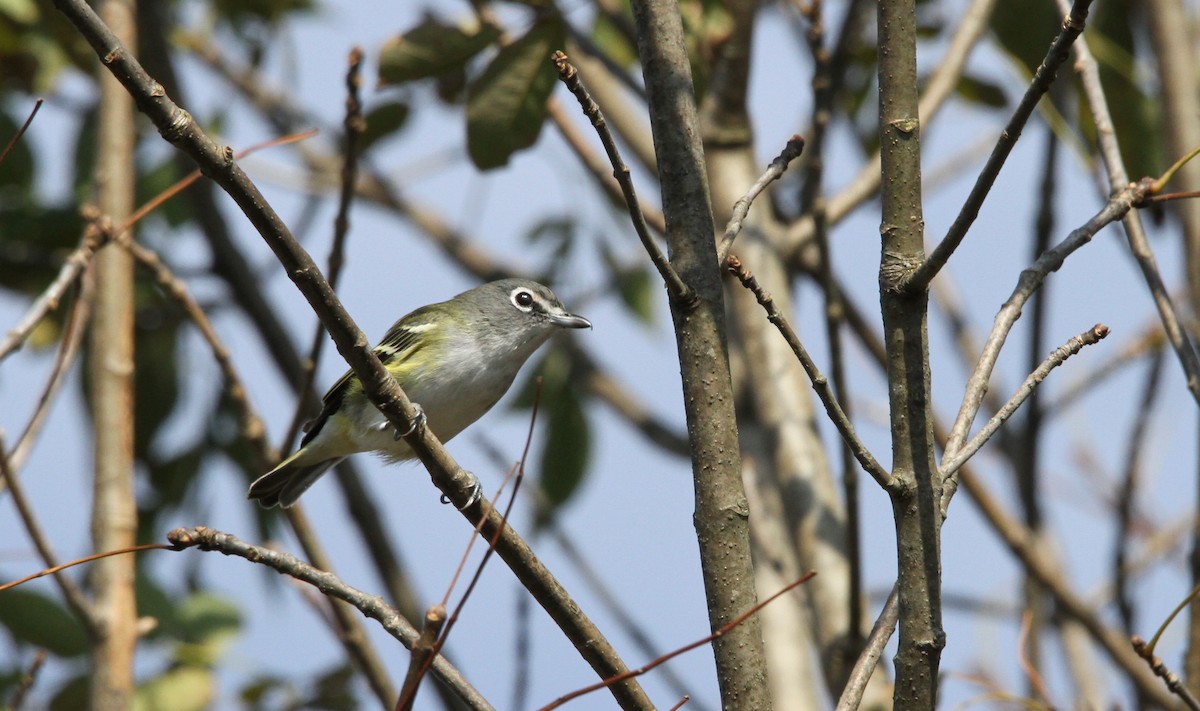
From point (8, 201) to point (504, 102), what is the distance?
2527 mm

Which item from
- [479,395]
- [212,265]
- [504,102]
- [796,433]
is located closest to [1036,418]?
[796,433]

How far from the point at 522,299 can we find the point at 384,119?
3.21 feet

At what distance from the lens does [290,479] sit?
16.1ft

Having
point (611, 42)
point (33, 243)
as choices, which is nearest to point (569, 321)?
point (611, 42)

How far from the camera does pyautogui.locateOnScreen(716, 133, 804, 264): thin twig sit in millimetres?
2395

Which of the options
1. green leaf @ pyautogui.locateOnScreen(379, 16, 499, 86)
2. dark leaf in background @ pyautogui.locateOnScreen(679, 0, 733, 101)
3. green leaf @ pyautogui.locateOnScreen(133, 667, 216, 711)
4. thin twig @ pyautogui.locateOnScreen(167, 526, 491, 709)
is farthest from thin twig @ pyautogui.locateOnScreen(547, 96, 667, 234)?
thin twig @ pyautogui.locateOnScreen(167, 526, 491, 709)

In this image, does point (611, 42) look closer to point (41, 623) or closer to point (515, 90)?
point (515, 90)

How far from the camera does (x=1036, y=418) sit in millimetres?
5172

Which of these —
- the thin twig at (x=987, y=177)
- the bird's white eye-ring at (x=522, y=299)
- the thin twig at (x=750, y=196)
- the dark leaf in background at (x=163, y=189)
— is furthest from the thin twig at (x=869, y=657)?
the dark leaf in background at (x=163, y=189)

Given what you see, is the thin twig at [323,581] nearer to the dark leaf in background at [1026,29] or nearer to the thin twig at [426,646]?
the thin twig at [426,646]

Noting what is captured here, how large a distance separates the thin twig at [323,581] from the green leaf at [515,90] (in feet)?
6.39

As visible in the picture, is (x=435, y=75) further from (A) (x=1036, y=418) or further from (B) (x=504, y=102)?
(A) (x=1036, y=418)

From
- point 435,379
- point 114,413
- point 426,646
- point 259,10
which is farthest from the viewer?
point 259,10

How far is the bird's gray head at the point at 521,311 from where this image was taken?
202 inches
